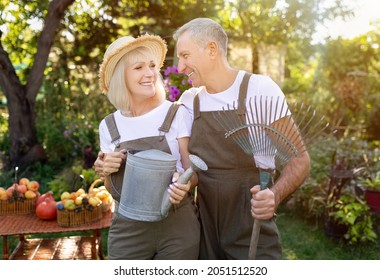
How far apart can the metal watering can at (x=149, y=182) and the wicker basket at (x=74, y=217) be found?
131 centimetres

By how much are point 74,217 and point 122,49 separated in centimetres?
140

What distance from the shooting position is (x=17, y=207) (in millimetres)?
3172

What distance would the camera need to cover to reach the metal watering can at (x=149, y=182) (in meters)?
1.66

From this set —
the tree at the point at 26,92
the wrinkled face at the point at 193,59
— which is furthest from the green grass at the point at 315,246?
the tree at the point at 26,92

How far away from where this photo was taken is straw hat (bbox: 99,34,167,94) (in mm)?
1849

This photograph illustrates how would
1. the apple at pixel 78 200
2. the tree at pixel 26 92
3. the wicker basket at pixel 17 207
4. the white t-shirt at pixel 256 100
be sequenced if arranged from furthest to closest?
the tree at pixel 26 92, the wicker basket at pixel 17 207, the apple at pixel 78 200, the white t-shirt at pixel 256 100

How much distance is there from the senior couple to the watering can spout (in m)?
0.12

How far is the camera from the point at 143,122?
6.02ft

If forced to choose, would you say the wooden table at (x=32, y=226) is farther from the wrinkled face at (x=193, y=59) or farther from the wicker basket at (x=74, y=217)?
the wrinkled face at (x=193, y=59)

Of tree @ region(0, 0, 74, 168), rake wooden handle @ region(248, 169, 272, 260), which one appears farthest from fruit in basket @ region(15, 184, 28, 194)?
tree @ region(0, 0, 74, 168)

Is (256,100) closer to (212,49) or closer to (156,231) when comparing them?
(212,49)

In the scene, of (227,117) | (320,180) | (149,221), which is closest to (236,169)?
(227,117)
